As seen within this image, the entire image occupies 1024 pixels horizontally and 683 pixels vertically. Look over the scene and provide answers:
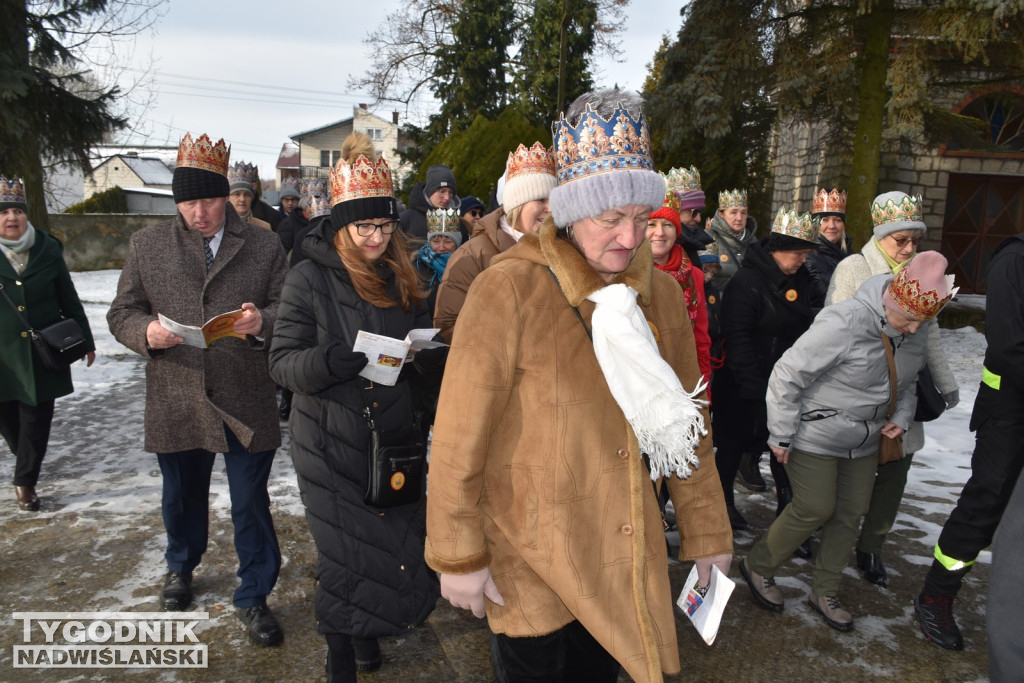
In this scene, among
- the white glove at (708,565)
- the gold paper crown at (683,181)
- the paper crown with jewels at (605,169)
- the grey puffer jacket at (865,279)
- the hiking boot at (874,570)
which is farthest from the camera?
the gold paper crown at (683,181)

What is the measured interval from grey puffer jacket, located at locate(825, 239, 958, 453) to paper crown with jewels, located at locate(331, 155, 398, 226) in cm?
319

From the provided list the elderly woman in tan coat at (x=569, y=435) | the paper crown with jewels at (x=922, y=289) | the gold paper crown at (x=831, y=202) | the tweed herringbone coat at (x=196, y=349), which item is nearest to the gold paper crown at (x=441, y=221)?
the tweed herringbone coat at (x=196, y=349)

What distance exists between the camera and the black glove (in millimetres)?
2867

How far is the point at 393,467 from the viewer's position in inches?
→ 122

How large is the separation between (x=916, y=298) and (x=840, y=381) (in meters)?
0.56

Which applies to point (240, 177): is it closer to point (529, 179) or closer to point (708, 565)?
point (529, 179)

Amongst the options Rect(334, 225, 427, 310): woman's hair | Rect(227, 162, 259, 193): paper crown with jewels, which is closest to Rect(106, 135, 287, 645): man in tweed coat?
Rect(334, 225, 427, 310): woman's hair

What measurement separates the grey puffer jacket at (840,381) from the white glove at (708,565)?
6.01 ft

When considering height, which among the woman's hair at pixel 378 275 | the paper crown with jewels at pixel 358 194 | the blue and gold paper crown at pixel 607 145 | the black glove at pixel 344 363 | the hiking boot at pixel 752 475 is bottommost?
the hiking boot at pixel 752 475

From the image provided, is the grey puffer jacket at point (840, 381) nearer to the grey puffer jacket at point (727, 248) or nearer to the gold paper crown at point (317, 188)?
the grey puffer jacket at point (727, 248)

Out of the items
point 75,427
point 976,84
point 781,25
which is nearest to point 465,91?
point 781,25

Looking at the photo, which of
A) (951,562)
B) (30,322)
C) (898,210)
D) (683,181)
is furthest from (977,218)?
(30,322)

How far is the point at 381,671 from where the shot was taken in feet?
11.8

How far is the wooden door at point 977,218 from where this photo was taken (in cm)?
1727
